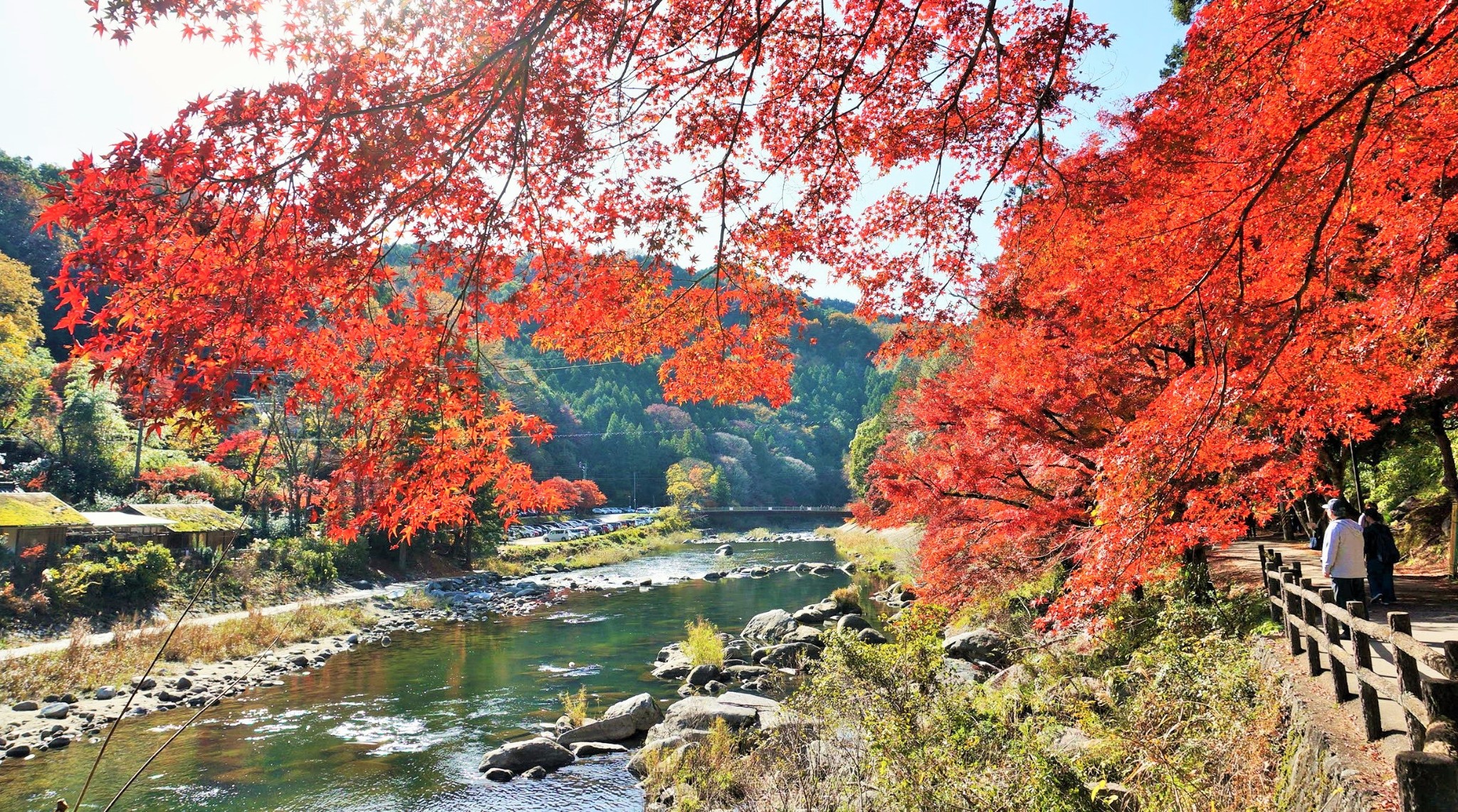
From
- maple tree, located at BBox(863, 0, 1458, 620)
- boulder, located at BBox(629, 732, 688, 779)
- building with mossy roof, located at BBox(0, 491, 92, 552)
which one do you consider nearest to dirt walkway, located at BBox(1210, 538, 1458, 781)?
maple tree, located at BBox(863, 0, 1458, 620)

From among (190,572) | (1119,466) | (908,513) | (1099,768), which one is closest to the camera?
(1099,768)

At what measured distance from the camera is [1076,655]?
33.9 ft

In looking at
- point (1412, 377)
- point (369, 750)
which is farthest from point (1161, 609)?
point (369, 750)

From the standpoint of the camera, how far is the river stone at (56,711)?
11828 millimetres

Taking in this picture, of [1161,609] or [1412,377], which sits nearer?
→ [1412,377]

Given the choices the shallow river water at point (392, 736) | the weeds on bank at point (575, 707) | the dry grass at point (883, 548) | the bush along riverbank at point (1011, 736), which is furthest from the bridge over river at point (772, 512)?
the bush along riverbank at point (1011, 736)

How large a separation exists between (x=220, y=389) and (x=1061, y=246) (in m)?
7.40

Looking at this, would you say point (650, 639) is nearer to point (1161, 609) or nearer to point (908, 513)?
point (908, 513)

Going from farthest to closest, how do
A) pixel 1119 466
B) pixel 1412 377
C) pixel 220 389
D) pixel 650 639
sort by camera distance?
pixel 650 639 → pixel 1412 377 → pixel 1119 466 → pixel 220 389

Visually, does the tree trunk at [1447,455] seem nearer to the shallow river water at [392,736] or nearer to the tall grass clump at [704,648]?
the tall grass clump at [704,648]

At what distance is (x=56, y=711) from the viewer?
1191 cm

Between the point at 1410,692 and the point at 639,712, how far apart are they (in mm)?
9303

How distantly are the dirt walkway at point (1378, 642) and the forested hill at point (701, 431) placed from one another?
53.0 m

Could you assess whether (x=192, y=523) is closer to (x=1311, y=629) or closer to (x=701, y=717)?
(x=701, y=717)
